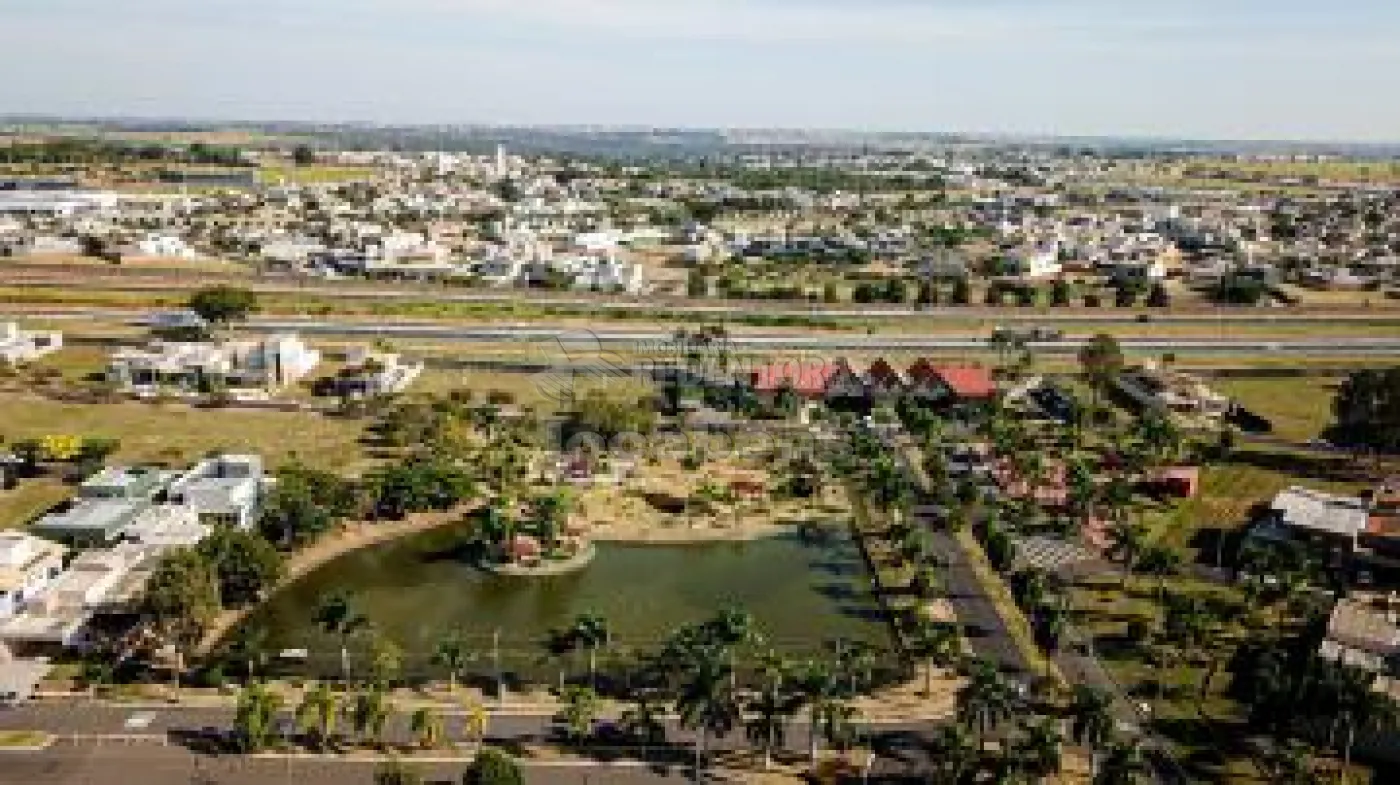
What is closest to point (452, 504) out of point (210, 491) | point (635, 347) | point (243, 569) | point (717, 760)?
point (210, 491)

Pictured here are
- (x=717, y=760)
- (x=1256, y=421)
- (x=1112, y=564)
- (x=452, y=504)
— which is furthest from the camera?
(x=1256, y=421)

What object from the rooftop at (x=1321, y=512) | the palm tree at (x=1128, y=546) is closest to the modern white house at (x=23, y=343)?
the palm tree at (x=1128, y=546)

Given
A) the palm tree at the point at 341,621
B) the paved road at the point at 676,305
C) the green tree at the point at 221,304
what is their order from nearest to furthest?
1. the palm tree at the point at 341,621
2. the green tree at the point at 221,304
3. the paved road at the point at 676,305

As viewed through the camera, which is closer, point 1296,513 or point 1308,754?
point 1308,754

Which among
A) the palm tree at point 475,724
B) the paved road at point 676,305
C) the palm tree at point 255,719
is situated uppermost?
the paved road at point 676,305

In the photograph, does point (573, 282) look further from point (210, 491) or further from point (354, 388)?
point (210, 491)

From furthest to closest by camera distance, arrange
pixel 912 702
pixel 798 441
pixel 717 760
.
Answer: pixel 798 441, pixel 912 702, pixel 717 760

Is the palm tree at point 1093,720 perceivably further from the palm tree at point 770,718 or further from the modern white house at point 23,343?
the modern white house at point 23,343
